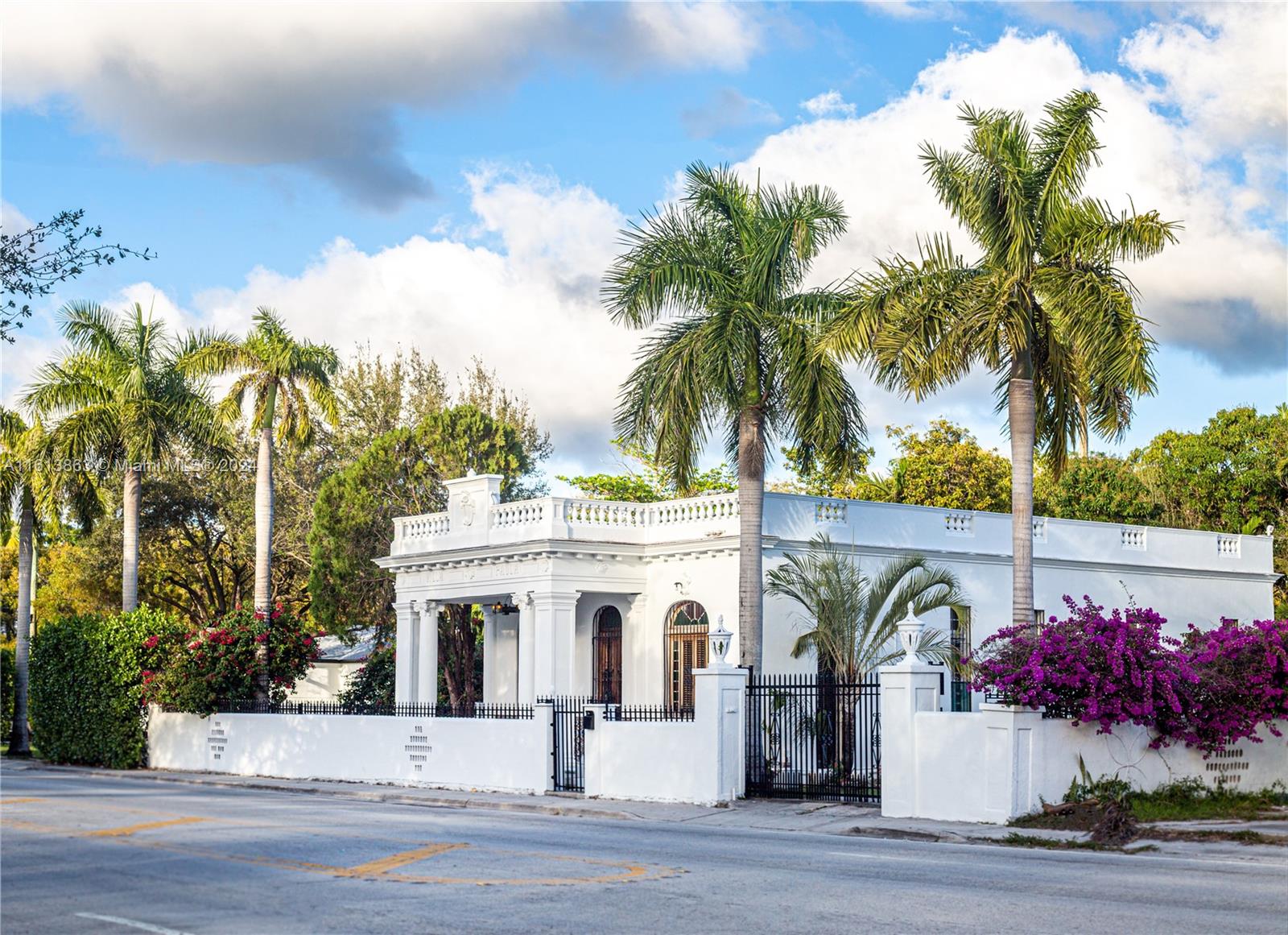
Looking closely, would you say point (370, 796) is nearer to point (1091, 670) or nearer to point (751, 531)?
point (751, 531)

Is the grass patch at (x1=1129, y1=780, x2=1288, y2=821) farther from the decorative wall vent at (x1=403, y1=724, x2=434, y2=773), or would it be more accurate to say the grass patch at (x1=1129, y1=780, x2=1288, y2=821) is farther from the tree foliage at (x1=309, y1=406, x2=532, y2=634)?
the tree foliage at (x1=309, y1=406, x2=532, y2=634)

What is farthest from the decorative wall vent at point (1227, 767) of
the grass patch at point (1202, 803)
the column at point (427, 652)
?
the column at point (427, 652)

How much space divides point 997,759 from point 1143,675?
7.27 feet

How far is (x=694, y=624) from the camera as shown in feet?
114

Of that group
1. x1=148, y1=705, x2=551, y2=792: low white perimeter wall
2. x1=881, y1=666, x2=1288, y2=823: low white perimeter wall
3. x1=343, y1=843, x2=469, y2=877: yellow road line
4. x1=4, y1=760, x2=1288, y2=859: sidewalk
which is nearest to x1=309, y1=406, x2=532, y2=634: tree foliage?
x1=148, y1=705, x2=551, y2=792: low white perimeter wall

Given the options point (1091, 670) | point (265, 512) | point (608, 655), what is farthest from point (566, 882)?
point (265, 512)

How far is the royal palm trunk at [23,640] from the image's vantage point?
42.0m

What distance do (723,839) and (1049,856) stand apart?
3622mm

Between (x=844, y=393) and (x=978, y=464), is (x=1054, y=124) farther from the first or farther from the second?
(x=978, y=464)

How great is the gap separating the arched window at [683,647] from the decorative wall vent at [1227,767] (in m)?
14.6

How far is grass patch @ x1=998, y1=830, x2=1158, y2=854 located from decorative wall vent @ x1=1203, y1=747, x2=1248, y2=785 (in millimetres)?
4680

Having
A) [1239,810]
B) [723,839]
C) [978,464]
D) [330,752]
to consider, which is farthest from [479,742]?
[978,464]

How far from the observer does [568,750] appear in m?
26.0

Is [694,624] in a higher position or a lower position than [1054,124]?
lower
